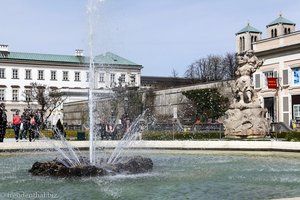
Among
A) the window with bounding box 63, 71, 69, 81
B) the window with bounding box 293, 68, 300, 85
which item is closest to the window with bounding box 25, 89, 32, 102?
the window with bounding box 63, 71, 69, 81

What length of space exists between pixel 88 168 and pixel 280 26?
232 ft

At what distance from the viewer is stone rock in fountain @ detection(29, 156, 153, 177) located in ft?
37.5

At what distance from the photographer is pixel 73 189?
9.65 meters

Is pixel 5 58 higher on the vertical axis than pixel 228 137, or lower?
higher

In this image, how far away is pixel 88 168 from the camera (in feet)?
37.7

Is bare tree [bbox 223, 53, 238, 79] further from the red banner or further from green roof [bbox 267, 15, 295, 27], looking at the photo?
the red banner

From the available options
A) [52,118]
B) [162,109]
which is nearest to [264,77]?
[162,109]

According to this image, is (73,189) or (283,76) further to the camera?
(283,76)

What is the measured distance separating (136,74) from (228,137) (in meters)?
76.2

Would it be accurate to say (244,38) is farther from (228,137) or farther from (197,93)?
(228,137)

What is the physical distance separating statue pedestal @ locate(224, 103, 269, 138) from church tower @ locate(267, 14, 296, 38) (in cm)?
5478

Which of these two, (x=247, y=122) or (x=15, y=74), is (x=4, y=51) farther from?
(x=247, y=122)

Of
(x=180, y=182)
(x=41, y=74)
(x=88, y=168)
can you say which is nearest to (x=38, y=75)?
(x=41, y=74)

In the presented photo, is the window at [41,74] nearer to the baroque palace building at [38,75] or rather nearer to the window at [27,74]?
the baroque palace building at [38,75]
